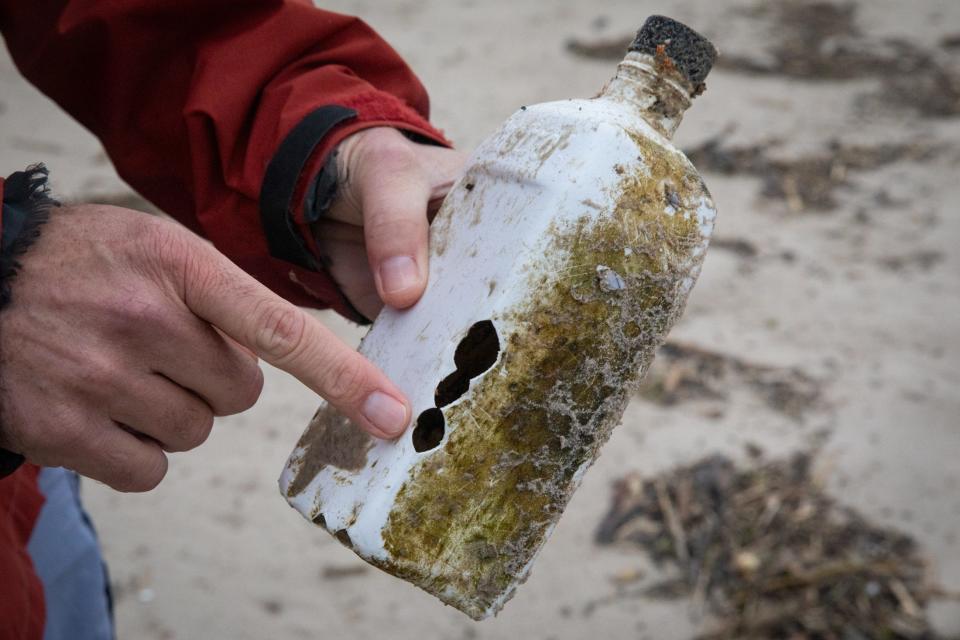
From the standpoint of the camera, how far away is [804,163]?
499cm

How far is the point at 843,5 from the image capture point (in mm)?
6695

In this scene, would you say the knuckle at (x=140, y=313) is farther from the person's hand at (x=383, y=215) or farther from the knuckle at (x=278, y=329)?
the person's hand at (x=383, y=215)

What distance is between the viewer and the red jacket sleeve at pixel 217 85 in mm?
1559

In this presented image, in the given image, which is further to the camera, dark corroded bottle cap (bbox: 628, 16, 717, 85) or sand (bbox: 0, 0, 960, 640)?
sand (bbox: 0, 0, 960, 640)

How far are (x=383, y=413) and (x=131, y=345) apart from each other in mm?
328

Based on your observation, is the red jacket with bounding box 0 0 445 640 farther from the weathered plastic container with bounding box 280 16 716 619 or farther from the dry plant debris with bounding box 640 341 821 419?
the dry plant debris with bounding box 640 341 821 419

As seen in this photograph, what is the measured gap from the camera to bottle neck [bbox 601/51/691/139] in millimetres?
1303

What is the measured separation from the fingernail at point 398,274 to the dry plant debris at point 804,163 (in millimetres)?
3841

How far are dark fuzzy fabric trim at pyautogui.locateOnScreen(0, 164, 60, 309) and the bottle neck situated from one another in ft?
2.59

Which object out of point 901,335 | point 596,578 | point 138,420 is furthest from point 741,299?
point 138,420

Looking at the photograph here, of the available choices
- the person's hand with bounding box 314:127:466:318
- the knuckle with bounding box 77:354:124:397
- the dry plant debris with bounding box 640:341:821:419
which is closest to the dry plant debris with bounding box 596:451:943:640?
the dry plant debris with bounding box 640:341:821:419

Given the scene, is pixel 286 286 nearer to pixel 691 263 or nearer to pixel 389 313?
pixel 389 313

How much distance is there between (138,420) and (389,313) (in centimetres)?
38

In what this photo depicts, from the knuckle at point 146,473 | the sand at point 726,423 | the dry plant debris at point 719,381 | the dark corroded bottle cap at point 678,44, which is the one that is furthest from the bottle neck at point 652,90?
the dry plant debris at point 719,381
